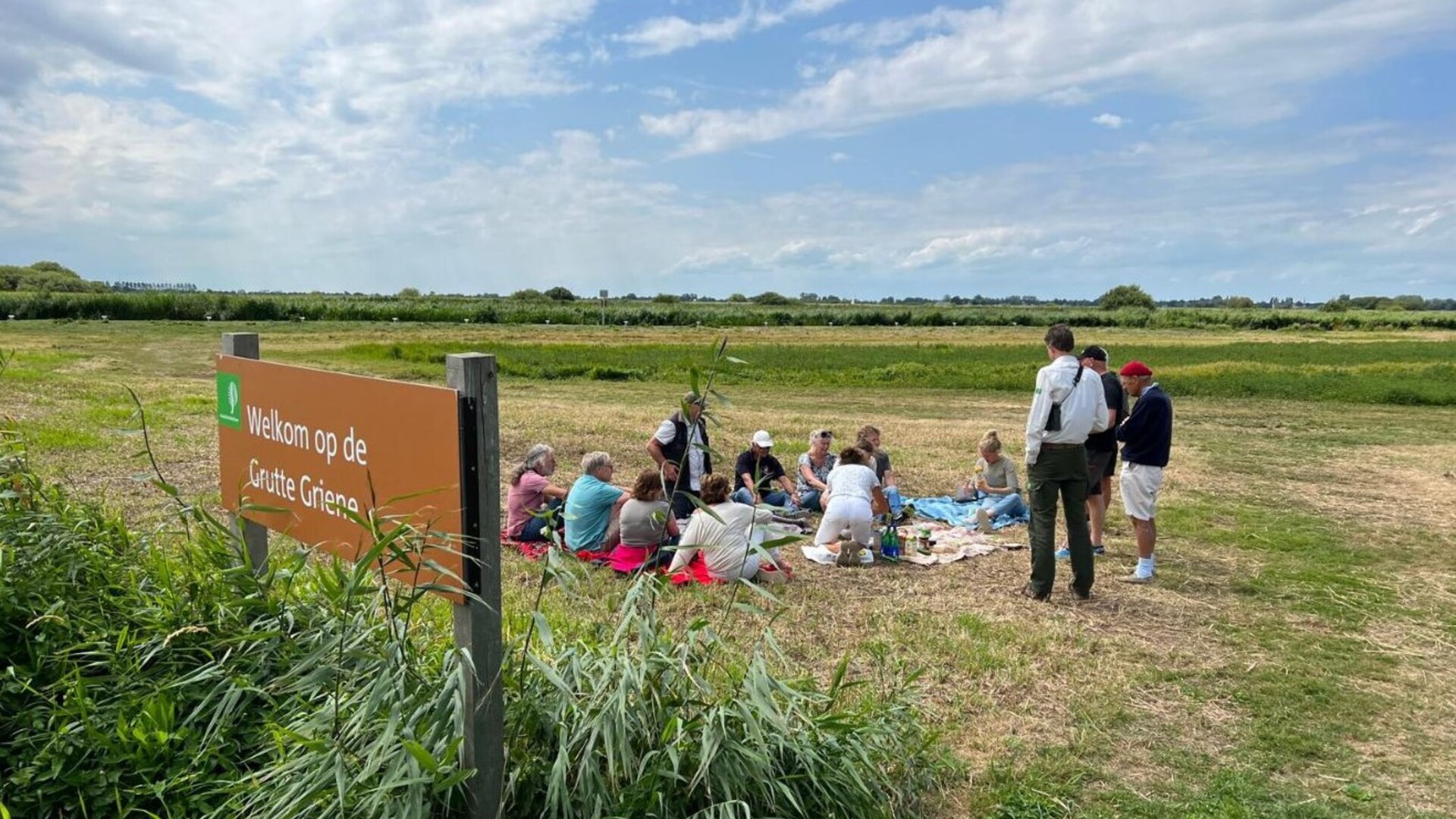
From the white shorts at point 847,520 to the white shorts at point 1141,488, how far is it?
1.96 metres

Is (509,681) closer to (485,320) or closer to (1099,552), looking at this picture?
(1099,552)

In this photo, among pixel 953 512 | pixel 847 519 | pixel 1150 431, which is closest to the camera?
pixel 1150 431

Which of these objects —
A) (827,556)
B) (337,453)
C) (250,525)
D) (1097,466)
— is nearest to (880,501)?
(827,556)

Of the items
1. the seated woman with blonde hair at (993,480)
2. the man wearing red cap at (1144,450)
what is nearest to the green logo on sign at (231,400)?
the man wearing red cap at (1144,450)

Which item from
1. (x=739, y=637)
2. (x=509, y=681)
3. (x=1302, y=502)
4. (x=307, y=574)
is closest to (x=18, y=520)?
(x=307, y=574)

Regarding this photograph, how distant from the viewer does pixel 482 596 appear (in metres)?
2.59

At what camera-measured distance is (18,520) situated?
3604 millimetres

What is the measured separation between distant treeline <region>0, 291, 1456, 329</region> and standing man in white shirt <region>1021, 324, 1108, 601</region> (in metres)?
61.4

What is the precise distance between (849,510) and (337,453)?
195 inches

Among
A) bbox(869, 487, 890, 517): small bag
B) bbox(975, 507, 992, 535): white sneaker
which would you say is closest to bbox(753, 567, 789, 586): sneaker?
bbox(869, 487, 890, 517): small bag

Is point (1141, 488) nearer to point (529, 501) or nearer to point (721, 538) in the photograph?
point (721, 538)

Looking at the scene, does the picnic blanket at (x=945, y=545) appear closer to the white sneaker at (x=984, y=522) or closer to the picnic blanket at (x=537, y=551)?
the white sneaker at (x=984, y=522)

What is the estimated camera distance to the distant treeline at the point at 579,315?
188ft

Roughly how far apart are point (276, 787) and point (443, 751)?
51cm
